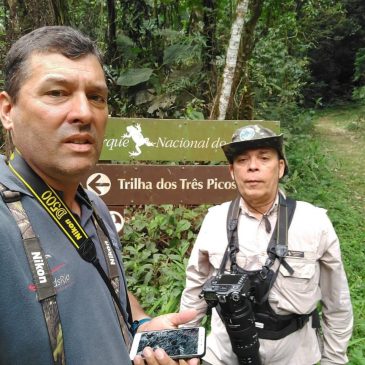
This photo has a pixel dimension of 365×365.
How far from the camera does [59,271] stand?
106cm

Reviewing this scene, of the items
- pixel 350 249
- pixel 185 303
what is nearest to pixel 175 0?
pixel 350 249

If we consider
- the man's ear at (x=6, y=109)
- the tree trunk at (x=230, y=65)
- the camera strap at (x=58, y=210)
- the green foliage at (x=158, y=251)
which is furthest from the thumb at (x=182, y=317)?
the tree trunk at (x=230, y=65)

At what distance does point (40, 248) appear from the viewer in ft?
3.37

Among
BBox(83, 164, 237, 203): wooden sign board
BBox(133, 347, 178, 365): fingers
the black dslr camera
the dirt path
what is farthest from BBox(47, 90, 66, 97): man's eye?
the dirt path

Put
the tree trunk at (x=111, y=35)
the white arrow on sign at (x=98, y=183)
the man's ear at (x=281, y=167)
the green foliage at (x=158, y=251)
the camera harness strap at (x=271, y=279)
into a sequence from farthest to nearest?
the tree trunk at (x=111, y=35), the green foliage at (x=158, y=251), the white arrow on sign at (x=98, y=183), the man's ear at (x=281, y=167), the camera harness strap at (x=271, y=279)

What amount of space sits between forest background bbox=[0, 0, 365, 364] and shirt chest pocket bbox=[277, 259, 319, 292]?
1.36 m

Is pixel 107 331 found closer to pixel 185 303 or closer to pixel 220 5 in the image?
pixel 185 303

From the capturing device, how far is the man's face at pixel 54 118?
1.17 m


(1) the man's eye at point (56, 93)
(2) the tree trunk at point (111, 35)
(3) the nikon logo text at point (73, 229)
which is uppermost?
(2) the tree trunk at point (111, 35)

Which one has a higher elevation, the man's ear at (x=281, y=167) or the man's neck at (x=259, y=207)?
the man's ear at (x=281, y=167)

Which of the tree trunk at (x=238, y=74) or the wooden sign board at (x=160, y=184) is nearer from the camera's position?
the wooden sign board at (x=160, y=184)

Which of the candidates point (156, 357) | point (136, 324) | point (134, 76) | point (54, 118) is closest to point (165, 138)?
point (136, 324)

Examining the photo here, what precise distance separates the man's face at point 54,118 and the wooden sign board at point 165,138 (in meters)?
2.03

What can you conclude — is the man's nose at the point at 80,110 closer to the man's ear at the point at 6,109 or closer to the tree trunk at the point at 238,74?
the man's ear at the point at 6,109
